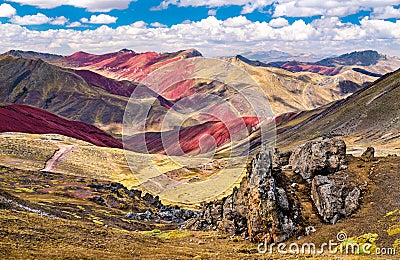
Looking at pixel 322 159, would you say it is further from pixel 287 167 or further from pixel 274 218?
pixel 274 218

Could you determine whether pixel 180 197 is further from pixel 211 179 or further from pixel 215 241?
pixel 215 241

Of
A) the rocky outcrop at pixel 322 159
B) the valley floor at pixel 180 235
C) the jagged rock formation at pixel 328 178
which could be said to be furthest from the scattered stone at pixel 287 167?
the valley floor at pixel 180 235

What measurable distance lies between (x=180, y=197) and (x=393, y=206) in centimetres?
7528

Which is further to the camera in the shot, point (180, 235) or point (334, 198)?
point (180, 235)

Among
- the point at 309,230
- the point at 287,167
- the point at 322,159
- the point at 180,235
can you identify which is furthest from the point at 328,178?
the point at 180,235

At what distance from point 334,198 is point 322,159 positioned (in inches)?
284

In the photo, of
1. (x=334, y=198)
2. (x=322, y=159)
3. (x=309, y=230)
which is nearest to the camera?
(x=309, y=230)

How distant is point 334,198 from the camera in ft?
139

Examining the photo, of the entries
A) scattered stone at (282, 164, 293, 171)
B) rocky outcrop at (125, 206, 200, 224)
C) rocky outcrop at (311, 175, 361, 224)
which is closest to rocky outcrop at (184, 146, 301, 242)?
rocky outcrop at (311, 175, 361, 224)

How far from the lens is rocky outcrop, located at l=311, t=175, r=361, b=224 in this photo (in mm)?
41469

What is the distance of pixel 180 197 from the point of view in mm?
108875

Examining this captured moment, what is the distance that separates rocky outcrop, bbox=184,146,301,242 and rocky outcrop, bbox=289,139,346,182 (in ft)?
12.1

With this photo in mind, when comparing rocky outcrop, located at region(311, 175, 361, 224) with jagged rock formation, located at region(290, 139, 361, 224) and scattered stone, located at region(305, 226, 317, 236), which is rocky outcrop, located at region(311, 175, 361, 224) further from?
scattered stone, located at region(305, 226, 317, 236)

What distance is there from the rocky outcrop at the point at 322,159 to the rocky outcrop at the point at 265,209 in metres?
3.69
